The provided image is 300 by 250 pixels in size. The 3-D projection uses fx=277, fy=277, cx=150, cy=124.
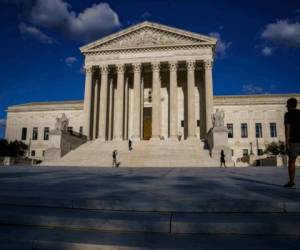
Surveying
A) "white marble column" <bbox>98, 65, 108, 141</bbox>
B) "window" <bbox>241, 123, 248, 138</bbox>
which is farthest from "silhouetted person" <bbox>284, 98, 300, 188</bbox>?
"window" <bbox>241, 123, 248, 138</bbox>

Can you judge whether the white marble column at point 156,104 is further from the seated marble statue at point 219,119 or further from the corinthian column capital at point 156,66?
the seated marble statue at point 219,119

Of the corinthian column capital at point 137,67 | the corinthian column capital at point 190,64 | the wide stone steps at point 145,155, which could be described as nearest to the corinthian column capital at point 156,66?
the corinthian column capital at point 137,67

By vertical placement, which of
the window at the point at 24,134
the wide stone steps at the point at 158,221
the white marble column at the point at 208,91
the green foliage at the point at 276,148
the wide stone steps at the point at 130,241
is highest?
the white marble column at the point at 208,91

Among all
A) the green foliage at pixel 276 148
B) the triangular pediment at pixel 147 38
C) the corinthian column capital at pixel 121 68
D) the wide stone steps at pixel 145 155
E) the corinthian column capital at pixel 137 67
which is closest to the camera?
the wide stone steps at pixel 145 155

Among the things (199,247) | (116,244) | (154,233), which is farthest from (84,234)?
(199,247)

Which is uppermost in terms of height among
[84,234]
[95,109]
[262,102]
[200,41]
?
[200,41]

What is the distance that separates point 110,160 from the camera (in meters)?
29.9

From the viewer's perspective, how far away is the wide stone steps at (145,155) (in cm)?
2861

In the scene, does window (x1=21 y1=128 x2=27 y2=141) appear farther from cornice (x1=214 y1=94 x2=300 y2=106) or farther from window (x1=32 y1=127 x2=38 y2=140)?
cornice (x1=214 y1=94 x2=300 y2=106)

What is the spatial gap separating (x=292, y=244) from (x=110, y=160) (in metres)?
27.3

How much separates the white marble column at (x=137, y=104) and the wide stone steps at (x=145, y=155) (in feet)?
10.8

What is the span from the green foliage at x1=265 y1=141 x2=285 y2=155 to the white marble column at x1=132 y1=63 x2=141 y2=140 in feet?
82.6

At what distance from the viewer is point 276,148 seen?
4884 cm

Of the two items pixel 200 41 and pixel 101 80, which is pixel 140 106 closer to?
pixel 101 80
